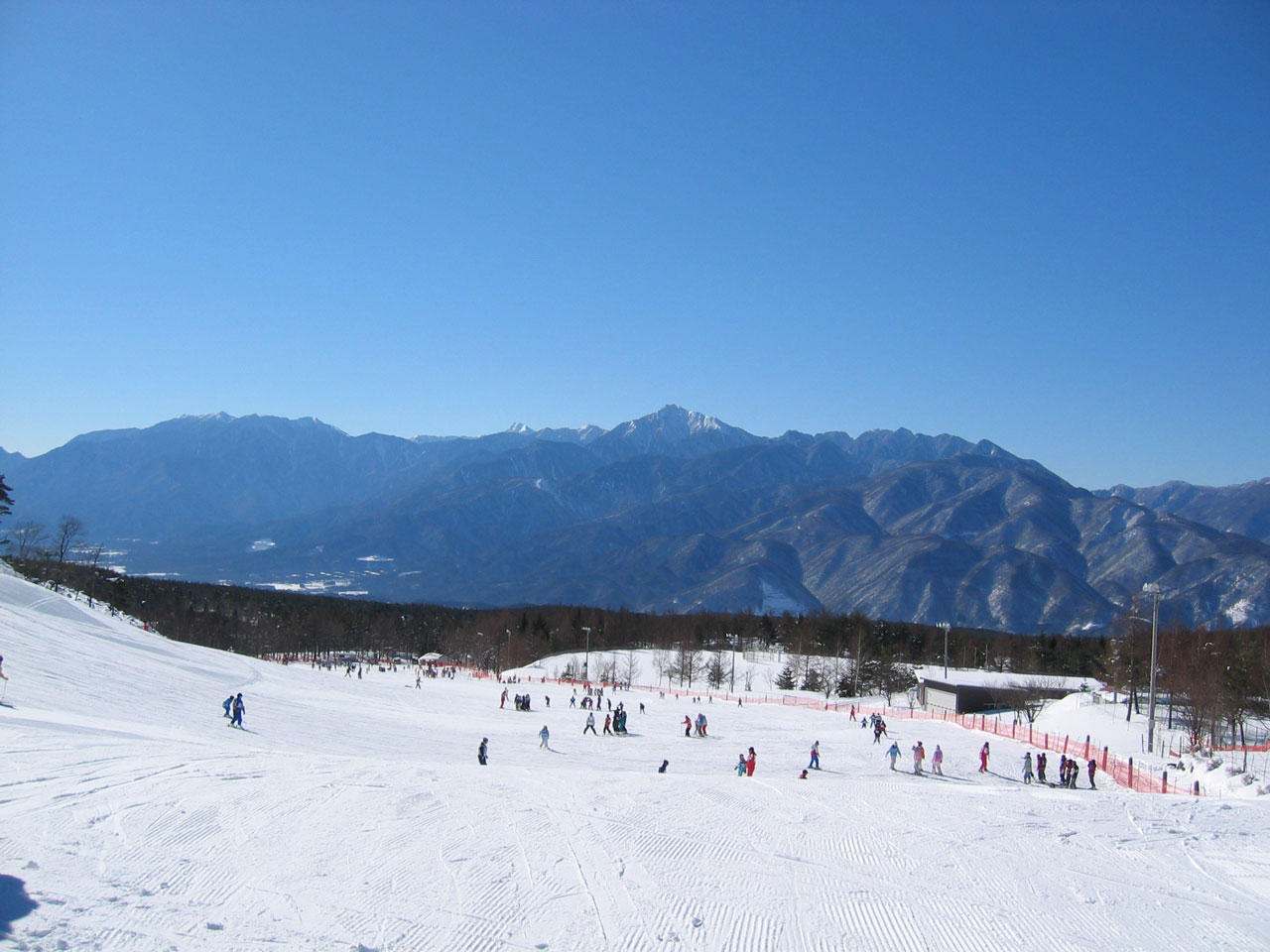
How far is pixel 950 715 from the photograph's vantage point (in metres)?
47.0

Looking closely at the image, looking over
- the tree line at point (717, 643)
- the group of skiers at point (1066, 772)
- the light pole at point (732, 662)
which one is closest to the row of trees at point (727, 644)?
the tree line at point (717, 643)

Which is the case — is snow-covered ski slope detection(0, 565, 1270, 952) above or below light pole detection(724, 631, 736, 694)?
above

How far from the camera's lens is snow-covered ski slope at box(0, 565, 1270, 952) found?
36.7 ft

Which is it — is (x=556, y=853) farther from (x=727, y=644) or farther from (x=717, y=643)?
(x=727, y=644)

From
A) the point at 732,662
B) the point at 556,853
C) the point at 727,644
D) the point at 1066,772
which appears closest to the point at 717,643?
the point at 727,644

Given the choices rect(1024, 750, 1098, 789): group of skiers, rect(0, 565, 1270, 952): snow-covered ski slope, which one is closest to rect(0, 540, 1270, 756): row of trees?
rect(1024, 750, 1098, 789): group of skiers

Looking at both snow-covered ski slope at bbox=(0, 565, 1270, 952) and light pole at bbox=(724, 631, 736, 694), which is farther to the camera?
light pole at bbox=(724, 631, 736, 694)

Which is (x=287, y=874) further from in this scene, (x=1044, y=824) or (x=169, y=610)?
(x=169, y=610)

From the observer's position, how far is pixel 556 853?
14.8 m

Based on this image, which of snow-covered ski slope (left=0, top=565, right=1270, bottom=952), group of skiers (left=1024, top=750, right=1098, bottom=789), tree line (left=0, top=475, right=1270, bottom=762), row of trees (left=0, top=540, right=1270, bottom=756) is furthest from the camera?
tree line (left=0, top=475, right=1270, bottom=762)

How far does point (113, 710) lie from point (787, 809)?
2155cm

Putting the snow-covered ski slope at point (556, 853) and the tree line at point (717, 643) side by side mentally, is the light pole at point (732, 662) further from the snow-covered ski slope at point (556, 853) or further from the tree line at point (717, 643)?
the snow-covered ski slope at point (556, 853)

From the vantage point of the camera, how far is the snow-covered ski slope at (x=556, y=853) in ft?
36.7

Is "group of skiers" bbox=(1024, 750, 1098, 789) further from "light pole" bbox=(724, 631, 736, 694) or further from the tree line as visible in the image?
"light pole" bbox=(724, 631, 736, 694)
